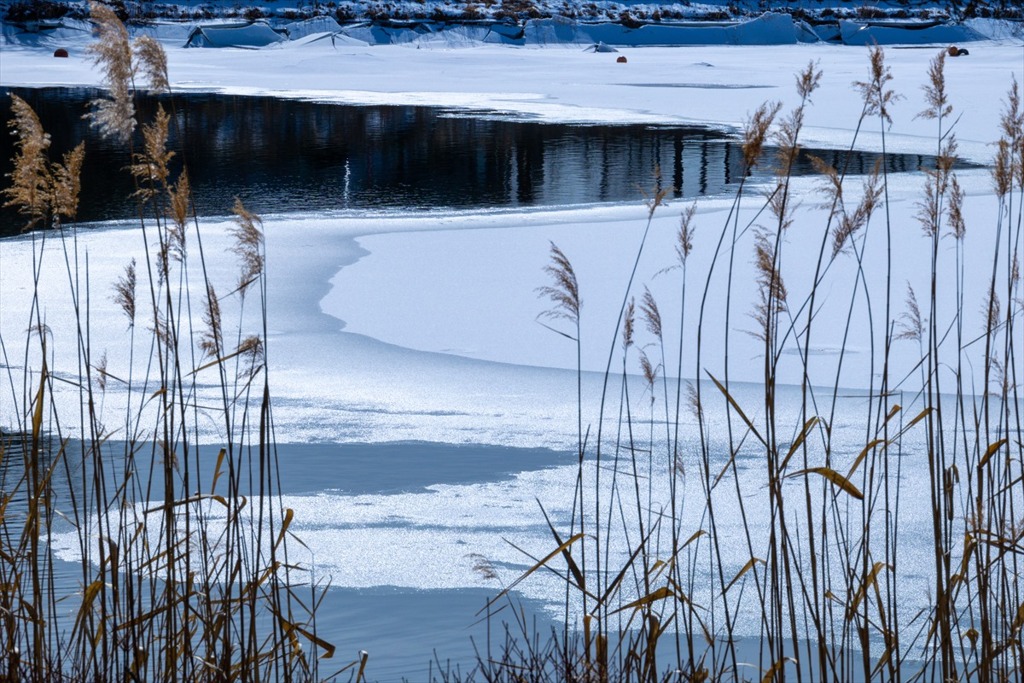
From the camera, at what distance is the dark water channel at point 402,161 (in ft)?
28.6

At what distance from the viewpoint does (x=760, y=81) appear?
19.5 meters

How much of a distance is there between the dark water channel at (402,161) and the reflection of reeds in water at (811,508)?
9.73 ft

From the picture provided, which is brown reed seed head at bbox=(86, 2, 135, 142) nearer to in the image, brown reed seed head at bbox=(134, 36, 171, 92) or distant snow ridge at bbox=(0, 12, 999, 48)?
brown reed seed head at bbox=(134, 36, 171, 92)

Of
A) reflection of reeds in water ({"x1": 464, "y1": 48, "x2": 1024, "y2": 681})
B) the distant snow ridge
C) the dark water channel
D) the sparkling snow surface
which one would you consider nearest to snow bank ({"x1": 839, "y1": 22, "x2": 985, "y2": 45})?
the distant snow ridge

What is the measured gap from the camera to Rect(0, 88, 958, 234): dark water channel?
28.6 feet

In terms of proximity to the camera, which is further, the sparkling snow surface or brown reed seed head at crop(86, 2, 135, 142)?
the sparkling snow surface

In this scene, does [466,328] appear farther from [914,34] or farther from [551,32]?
[914,34]

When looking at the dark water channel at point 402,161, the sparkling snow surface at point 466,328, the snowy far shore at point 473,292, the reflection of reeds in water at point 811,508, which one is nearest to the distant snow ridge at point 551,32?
the dark water channel at point 402,161

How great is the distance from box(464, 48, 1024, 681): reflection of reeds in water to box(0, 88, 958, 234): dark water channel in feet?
9.73

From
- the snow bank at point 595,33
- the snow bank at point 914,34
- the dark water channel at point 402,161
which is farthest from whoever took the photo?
the snow bank at point 914,34

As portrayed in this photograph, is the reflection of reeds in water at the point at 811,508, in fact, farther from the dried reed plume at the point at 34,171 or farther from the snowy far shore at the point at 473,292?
the dried reed plume at the point at 34,171

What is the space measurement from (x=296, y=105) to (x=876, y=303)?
1316 centimetres

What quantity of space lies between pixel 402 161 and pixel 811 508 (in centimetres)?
935

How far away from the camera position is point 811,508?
204 centimetres
